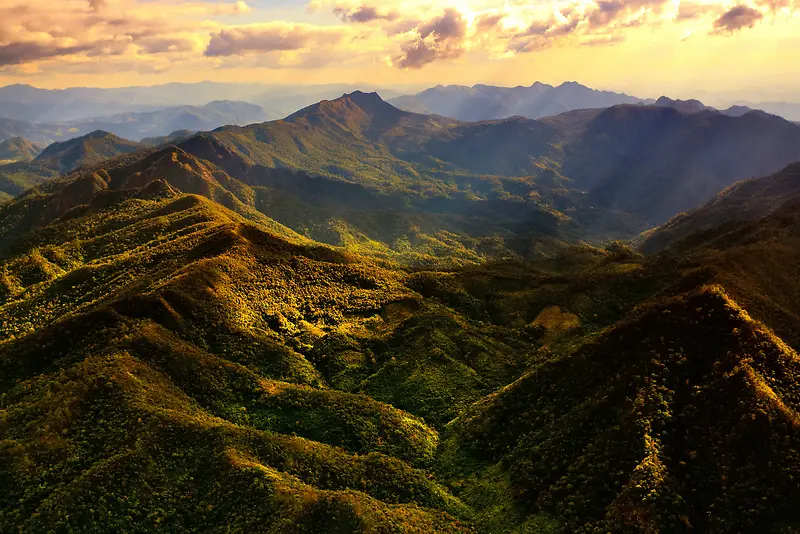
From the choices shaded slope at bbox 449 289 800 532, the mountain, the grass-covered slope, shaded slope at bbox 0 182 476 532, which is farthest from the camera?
shaded slope at bbox 0 182 476 532

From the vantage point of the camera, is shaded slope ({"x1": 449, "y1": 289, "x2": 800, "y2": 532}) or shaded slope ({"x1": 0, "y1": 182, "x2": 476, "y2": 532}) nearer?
shaded slope ({"x1": 449, "y1": 289, "x2": 800, "y2": 532})

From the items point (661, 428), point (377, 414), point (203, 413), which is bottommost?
point (377, 414)

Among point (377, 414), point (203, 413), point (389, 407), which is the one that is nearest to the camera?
point (203, 413)

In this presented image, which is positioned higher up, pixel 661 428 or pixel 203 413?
pixel 661 428

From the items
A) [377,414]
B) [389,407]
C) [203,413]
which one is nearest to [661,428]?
[377,414]

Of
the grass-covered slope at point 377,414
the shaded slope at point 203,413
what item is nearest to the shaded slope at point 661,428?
the grass-covered slope at point 377,414

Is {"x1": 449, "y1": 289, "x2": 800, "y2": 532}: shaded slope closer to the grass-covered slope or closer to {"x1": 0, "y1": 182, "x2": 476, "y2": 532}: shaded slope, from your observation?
the grass-covered slope

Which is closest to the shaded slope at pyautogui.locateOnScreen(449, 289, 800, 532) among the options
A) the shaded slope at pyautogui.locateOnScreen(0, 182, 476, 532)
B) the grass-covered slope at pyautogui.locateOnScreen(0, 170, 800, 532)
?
the grass-covered slope at pyautogui.locateOnScreen(0, 170, 800, 532)

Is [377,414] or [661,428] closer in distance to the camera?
[661,428]

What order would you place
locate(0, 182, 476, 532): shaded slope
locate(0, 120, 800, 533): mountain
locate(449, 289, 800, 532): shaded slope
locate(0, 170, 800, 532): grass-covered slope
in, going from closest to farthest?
locate(449, 289, 800, 532): shaded slope < locate(0, 170, 800, 532): grass-covered slope < locate(0, 120, 800, 533): mountain < locate(0, 182, 476, 532): shaded slope

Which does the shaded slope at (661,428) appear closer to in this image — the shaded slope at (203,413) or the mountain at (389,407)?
the mountain at (389,407)

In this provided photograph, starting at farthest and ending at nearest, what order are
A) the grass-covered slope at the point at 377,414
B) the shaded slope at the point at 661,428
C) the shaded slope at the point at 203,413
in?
the shaded slope at the point at 203,413 → the grass-covered slope at the point at 377,414 → the shaded slope at the point at 661,428

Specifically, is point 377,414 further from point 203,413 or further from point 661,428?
point 661,428
